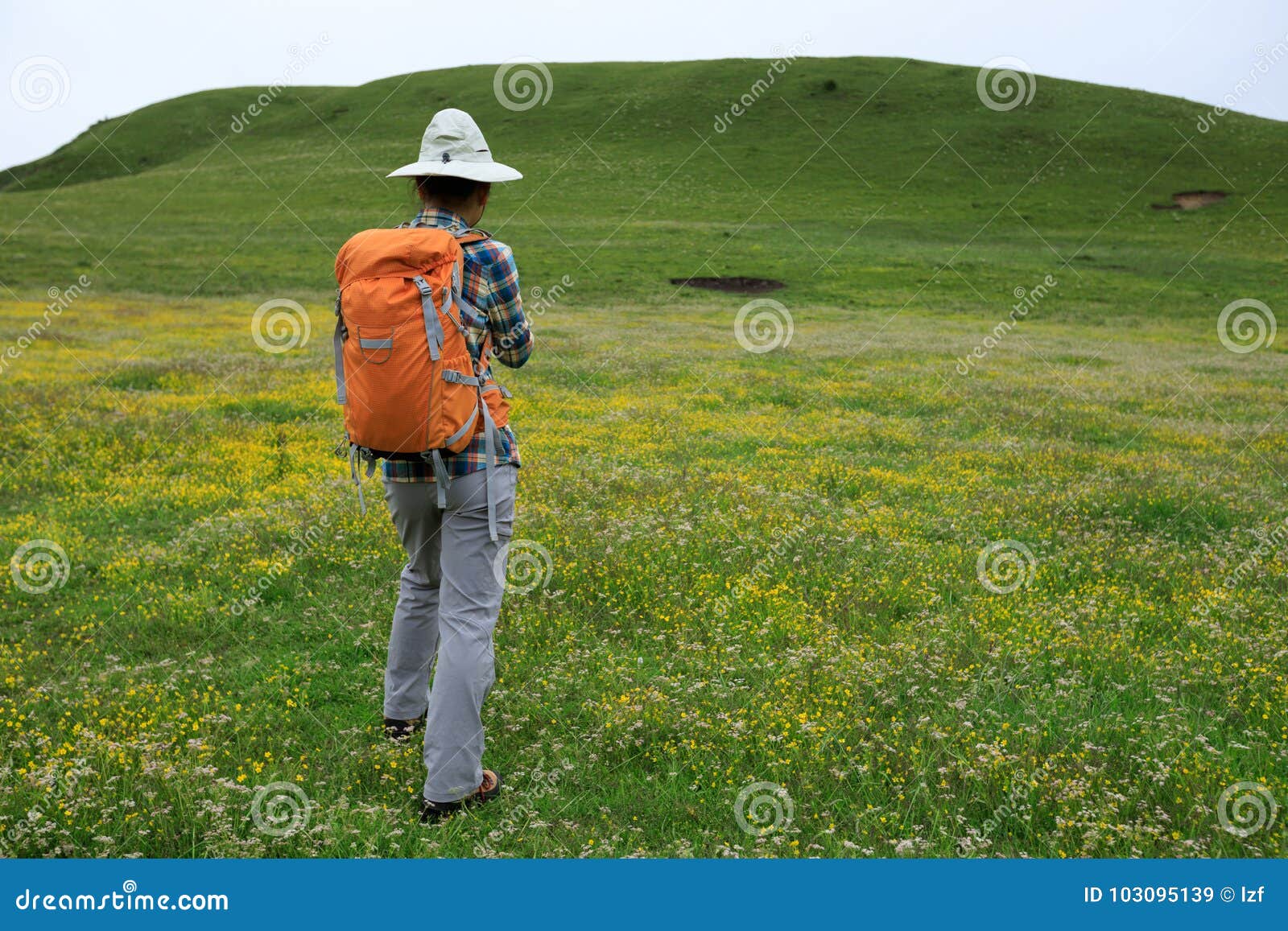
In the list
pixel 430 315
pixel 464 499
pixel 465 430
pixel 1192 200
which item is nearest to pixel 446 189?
pixel 430 315

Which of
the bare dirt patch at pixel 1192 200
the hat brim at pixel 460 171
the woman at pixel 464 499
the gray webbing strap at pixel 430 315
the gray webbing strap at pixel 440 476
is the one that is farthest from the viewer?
the bare dirt patch at pixel 1192 200

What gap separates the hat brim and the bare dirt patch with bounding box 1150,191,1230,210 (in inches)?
3457

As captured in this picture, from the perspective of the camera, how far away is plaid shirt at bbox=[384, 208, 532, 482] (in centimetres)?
508

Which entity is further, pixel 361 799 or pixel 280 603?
pixel 280 603

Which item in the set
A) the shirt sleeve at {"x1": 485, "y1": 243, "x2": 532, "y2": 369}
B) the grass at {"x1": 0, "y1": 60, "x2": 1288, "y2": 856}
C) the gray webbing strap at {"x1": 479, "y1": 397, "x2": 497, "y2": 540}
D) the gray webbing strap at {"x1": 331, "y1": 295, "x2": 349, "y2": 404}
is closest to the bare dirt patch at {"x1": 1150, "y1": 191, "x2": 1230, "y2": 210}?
the grass at {"x1": 0, "y1": 60, "x2": 1288, "y2": 856}

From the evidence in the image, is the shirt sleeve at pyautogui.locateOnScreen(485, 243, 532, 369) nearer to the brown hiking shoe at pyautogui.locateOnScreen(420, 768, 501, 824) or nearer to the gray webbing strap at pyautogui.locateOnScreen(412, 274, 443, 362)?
the gray webbing strap at pyautogui.locateOnScreen(412, 274, 443, 362)

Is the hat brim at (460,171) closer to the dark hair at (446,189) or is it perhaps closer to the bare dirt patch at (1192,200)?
the dark hair at (446,189)

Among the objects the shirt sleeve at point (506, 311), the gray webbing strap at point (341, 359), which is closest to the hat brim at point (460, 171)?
the shirt sleeve at point (506, 311)

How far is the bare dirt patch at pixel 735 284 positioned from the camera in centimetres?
4853

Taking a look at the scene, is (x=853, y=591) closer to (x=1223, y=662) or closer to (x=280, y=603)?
(x=1223, y=662)

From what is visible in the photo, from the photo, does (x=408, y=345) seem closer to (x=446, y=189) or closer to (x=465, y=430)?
(x=465, y=430)

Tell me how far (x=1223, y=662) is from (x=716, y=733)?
13.2ft

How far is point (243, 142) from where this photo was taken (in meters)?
108

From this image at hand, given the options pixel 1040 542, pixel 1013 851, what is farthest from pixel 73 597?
pixel 1040 542
